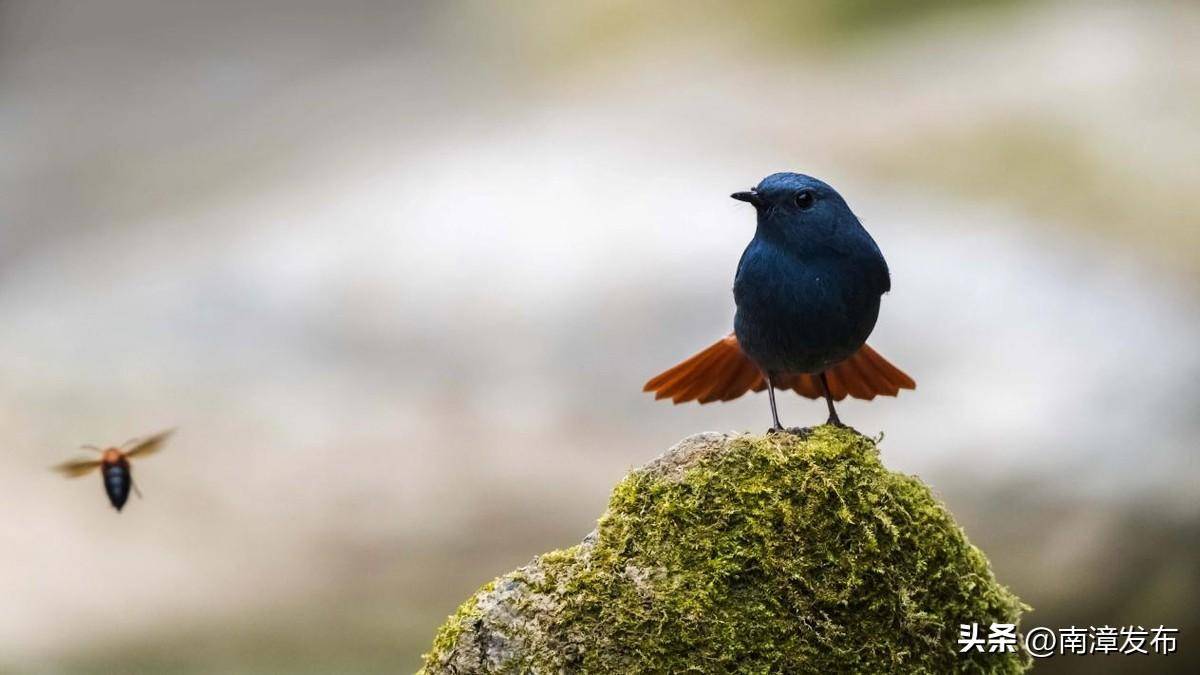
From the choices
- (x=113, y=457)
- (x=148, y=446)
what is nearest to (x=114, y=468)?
(x=113, y=457)

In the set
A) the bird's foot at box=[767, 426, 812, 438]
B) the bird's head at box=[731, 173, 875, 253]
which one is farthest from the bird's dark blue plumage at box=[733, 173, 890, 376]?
the bird's foot at box=[767, 426, 812, 438]

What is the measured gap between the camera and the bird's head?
3.24 meters

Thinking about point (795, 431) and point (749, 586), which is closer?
point (749, 586)

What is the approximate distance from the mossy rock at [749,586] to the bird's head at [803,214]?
0.58m

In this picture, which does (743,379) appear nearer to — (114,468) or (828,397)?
(828,397)

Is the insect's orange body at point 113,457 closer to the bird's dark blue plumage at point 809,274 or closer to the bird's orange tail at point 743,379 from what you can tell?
the bird's orange tail at point 743,379

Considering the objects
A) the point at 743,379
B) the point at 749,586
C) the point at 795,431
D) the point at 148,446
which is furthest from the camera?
the point at 148,446

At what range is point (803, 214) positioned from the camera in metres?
3.24

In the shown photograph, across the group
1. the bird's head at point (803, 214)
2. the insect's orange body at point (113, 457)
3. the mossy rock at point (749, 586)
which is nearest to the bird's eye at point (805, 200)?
the bird's head at point (803, 214)

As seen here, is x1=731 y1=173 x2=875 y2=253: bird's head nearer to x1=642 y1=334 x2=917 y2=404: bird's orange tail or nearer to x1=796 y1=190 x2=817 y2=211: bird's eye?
x1=796 y1=190 x2=817 y2=211: bird's eye

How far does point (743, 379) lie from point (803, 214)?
2.25 ft

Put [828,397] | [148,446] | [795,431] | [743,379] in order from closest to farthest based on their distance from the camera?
[795,431] → [828,397] → [743,379] → [148,446]

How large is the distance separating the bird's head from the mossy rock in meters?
0.58

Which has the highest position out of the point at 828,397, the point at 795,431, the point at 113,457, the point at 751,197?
the point at 751,197
